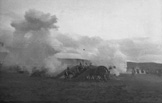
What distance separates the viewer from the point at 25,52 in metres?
39.6

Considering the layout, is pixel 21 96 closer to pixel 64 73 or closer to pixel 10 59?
pixel 64 73

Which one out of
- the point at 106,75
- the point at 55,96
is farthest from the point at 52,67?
the point at 55,96

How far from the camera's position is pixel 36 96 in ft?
49.5

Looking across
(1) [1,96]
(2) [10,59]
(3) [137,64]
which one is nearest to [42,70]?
(2) [10,59]

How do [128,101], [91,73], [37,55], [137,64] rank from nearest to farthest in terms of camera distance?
[128,101]
[91,73]
[37,55]
[137,64]

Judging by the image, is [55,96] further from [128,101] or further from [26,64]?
[26,64]

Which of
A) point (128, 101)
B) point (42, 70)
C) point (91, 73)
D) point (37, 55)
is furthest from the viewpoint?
point (37, 55)

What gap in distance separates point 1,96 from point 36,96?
124 inches

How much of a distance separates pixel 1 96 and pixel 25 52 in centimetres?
2584

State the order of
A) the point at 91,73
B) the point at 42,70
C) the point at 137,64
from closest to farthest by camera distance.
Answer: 1. the point at 91,73
2. the point at 42,70
3. the point at 137,64

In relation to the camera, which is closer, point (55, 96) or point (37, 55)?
point (55, 96)

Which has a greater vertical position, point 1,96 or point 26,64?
point 26,64

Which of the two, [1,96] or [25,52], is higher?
[25,52]

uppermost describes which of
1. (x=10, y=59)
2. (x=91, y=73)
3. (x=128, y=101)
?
(x=10, y=59)
